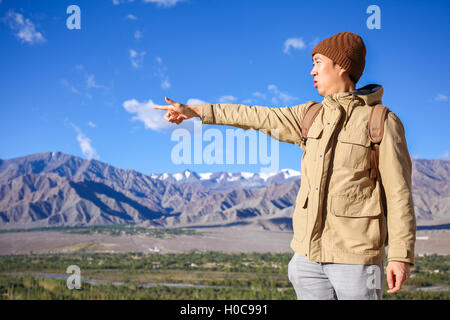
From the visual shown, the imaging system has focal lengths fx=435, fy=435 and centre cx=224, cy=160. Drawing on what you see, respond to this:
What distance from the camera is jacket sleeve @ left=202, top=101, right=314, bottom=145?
2520 mm

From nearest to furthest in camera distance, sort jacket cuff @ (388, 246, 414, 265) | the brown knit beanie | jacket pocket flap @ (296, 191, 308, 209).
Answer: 1. jacket cuff @ (388, 246, 414, 265)
2. jacket pocket flap @ (296, 191, 308, 209)
3. the brown knit beanie

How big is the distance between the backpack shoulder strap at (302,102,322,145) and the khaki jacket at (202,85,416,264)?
5 centimetres

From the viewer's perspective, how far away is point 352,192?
7.20ft

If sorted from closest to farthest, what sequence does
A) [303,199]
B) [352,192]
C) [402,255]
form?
1. [402,255]
2. [352,192]
3. [303,199]

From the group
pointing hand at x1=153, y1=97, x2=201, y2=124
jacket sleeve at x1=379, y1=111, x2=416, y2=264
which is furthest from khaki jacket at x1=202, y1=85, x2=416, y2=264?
pointing hand at x1=153, y1=97, x2=201, y2=124

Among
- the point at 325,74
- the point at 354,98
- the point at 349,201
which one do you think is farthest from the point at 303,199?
the point at 325,74

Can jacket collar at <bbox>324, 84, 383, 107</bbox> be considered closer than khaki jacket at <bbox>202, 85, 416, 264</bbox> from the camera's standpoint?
No

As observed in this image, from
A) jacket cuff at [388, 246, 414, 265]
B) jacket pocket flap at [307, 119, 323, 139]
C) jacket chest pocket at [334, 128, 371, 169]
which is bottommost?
jacket cuff at [388, 246, 414, 265]

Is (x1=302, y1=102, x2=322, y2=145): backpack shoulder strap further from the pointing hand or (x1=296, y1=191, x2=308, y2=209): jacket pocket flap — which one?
the pointing hand

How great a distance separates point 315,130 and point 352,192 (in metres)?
0.40

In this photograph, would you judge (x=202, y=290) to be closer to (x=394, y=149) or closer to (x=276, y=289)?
(x=276, y=289)

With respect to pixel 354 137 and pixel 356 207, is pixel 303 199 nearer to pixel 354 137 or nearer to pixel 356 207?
pixel 356 207
